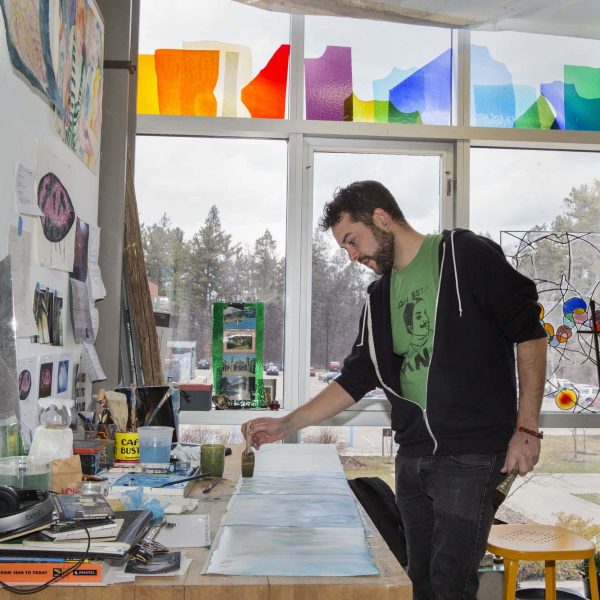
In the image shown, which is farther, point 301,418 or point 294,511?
point 301,418

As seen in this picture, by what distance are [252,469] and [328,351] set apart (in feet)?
4.68

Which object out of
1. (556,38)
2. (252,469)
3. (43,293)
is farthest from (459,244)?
(556,38)

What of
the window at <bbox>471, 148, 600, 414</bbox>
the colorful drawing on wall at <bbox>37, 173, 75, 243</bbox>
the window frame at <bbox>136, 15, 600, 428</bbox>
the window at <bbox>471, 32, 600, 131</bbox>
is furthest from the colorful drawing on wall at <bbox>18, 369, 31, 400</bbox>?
the window at <bbox>471, 32, 600, 131</bbox>

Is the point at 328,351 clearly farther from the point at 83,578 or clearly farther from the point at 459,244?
the point at 83,578

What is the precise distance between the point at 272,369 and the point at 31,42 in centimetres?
186

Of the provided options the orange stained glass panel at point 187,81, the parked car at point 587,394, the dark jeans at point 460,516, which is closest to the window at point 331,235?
the orange stained glass panel at point 187,81

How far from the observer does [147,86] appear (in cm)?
315

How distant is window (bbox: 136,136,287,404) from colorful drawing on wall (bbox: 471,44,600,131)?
94 cm

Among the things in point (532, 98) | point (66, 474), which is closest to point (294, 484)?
point (66, 474)

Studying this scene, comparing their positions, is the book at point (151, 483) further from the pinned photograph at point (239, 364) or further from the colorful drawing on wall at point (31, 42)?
the pinned photograph at point (239, 364)

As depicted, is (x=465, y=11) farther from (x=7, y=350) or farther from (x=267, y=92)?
(x=7, y=350)

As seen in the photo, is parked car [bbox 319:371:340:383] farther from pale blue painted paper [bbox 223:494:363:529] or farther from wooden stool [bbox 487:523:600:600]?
pale blue painted paper [bbox 223:494:363:529]

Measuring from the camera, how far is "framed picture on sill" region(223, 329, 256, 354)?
3.13 metres

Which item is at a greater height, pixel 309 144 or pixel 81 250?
pixel 309 144
